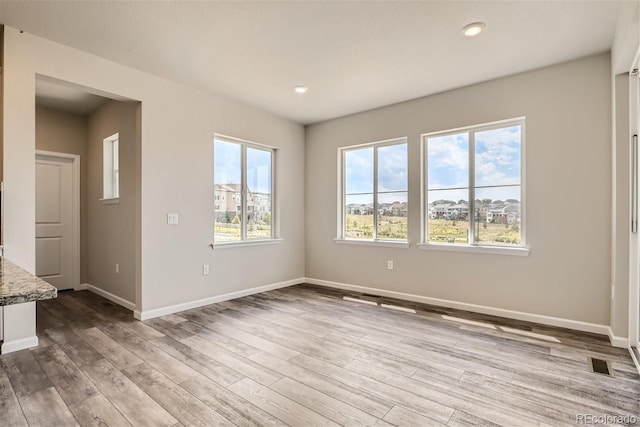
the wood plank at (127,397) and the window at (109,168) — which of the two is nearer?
the wood plank at (127,397)

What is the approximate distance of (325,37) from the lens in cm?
283

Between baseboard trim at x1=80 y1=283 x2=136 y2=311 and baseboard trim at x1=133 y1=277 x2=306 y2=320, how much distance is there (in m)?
0.41

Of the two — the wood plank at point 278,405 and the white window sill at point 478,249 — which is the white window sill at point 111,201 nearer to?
the wood plank at point 278,405

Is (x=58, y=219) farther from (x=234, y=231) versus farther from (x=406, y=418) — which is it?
(x=406, y=418)

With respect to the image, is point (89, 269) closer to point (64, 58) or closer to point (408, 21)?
point (64, 58)

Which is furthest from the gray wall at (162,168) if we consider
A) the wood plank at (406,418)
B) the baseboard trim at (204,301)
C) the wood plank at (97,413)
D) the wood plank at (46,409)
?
the wood plank at (406,418)

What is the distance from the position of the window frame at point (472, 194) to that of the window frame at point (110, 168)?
14.4 feet

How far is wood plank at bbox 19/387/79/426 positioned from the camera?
71.9 inches

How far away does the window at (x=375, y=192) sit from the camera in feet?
15.2

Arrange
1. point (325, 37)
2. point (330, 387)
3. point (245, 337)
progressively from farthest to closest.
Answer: point (245, 337), point (325, 37), point (330, 387)

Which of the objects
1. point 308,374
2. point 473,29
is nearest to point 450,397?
point 308,374

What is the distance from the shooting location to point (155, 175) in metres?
3.70

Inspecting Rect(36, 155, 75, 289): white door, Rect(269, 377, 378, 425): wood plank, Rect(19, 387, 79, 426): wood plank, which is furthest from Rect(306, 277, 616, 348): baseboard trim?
Rect(36, 155, 75, 289): white door

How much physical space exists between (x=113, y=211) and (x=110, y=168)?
0.72 meters
